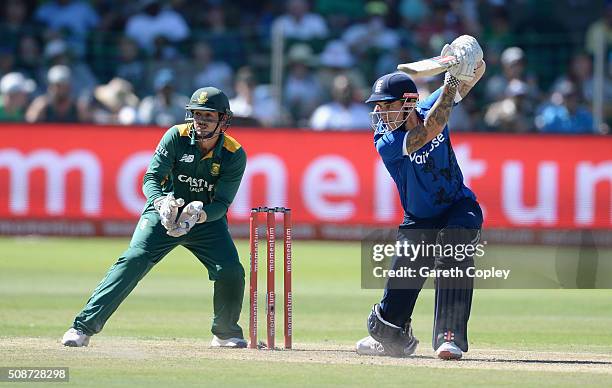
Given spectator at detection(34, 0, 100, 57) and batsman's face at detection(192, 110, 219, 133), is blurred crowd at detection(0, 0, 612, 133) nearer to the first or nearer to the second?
spectator at detection(34, 0, 100, 57)

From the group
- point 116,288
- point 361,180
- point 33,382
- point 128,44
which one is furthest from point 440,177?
point 128,44

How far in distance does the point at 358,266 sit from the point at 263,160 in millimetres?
2761

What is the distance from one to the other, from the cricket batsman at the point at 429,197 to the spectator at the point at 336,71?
34.5ft

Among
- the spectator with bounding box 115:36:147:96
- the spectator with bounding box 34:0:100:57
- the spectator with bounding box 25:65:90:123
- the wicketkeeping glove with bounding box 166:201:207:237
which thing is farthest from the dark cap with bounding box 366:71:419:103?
the spectator with bounding box 34:0:100:57

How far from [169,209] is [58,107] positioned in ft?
32.3

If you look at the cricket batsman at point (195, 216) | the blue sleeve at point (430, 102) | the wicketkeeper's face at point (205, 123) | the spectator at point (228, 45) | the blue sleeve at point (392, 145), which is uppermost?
the spectator at point (228, 45)

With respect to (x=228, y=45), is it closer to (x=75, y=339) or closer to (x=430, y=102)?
(x=430, y=102)

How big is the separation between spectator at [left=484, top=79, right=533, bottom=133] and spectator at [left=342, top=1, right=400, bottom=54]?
196 centimetres

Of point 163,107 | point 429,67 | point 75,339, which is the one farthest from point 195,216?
point 163,107

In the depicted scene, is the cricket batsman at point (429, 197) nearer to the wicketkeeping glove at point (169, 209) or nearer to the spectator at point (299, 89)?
the wicketkeeping glove at point (169, 209)

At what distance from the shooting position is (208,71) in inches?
776

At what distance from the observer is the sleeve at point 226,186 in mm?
9461

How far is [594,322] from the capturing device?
11.6 metres

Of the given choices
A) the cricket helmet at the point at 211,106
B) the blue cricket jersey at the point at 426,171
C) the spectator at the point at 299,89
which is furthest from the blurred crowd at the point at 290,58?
the blue cricket jersey at the point at 426,171
